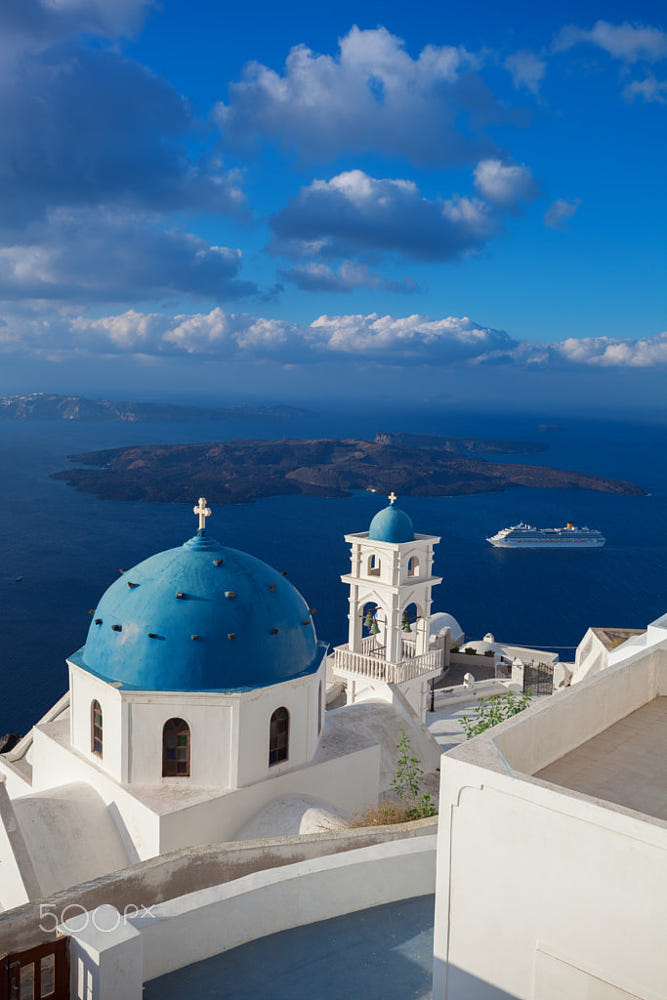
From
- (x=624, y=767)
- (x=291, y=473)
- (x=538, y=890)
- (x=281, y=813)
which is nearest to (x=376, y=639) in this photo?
(x=281, y=813)

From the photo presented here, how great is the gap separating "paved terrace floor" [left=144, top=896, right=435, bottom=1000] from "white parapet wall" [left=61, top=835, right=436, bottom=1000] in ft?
0.36

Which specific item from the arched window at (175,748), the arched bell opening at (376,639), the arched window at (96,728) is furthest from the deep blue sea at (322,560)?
the arched window at (175,748)

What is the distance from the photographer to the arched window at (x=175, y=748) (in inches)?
484

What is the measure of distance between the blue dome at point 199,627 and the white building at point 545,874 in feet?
24.1

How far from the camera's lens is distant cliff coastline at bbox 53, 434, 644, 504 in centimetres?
12188

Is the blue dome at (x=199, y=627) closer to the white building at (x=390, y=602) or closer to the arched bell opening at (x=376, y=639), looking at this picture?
the white building at (x=390, y=602)

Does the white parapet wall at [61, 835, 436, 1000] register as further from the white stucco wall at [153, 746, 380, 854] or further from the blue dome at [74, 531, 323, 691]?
the blue dome at [74, 531, 323, 691]

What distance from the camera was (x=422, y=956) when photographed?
Answer: 6742mm

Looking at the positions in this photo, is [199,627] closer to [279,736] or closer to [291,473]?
[279,736]

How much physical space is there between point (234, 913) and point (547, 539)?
89.2 m

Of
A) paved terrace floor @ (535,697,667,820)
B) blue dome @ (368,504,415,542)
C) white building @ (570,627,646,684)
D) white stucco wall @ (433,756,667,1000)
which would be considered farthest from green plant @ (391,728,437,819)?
white building @ (570,627,646,684)

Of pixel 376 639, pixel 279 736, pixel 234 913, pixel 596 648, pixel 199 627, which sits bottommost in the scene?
pixel 596 648

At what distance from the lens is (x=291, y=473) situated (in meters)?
137

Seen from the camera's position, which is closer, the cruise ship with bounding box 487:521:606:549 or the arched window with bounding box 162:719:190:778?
the arched window with bounding box 162:719:190:778
